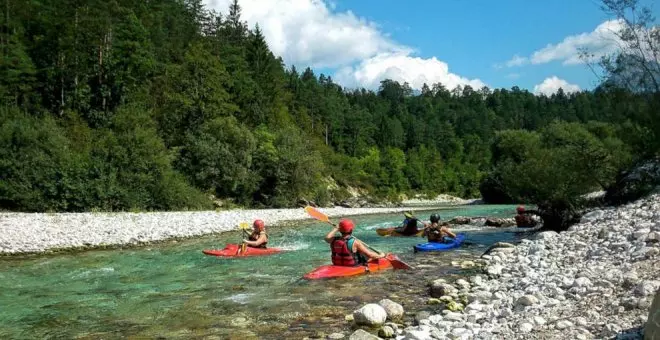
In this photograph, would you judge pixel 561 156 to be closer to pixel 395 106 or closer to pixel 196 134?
pixel 196 134

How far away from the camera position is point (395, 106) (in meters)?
136

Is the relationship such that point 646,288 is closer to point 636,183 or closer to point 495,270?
point 495,270

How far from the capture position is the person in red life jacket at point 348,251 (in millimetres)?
11602

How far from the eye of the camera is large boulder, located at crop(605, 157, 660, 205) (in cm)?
1688

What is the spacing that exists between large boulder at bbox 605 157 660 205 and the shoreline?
17.2 m

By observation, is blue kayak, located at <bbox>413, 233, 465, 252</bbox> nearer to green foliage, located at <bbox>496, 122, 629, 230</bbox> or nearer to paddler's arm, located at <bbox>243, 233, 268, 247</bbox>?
green foliage, located at <bbox>496, 122, 629, 230</bbox>

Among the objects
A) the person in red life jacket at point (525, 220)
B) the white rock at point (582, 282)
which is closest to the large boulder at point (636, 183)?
the person in red life jacket at point (525, 220)

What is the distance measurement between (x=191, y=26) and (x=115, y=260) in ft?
175

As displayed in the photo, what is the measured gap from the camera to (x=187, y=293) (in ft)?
32.7

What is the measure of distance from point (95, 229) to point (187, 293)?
12.3m

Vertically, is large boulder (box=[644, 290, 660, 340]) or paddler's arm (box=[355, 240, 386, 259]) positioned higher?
large boulder (box=[644, 290, 660, 340])

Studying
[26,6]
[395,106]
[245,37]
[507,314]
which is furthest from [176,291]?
[395,106]

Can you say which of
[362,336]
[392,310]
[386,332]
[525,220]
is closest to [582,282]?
[392,310]

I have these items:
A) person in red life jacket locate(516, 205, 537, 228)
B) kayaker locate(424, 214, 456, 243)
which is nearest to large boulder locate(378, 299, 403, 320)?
kayaker locate(424, 214, 456, 243)
